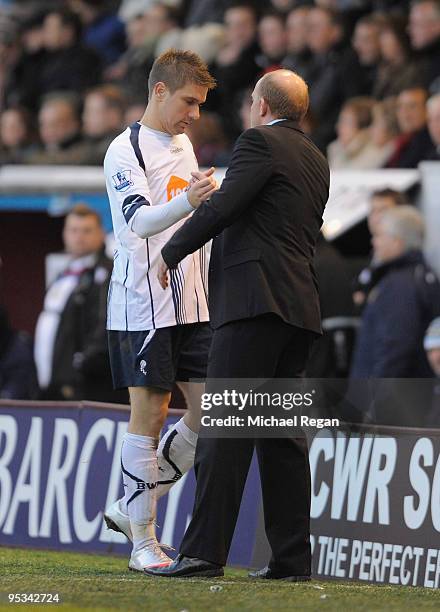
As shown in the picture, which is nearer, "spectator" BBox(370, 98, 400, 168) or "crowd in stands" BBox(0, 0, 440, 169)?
"spectator" BBox(370, 98, 400, 168)

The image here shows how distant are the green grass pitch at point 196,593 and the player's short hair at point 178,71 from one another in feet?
7.35

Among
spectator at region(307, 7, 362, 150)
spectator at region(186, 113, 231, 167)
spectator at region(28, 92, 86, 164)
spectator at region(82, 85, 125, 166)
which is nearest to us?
spectator at region(186, 113, 231, 167)

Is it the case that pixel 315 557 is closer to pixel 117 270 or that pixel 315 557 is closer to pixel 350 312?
pixel 117 270

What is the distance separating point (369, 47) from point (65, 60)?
4832mm

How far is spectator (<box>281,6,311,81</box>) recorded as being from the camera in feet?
47.9

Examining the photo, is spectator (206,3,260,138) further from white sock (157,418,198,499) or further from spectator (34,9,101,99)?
white sock (157,418,198,499)

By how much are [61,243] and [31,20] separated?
242 inches

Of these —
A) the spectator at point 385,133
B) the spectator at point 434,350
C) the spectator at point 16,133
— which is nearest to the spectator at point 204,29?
the spectator at point 16,133

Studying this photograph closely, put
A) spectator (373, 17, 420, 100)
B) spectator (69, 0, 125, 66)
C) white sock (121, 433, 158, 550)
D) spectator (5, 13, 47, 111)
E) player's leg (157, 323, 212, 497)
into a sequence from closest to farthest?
white sock (121, 433, 158, 550), player's leg (157, 323, 212, 497), spectator (373, 17, 420, 100), spectator (5, 13, 47, 111), spectator (69, 0, 125, 66)

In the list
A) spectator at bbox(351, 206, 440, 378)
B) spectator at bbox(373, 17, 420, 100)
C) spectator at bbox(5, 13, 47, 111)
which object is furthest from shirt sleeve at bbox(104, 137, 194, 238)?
spectator at bbox(5, 13, 47, 111)

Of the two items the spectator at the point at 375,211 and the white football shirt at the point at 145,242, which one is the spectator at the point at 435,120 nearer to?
the spectator at the point at 375,211

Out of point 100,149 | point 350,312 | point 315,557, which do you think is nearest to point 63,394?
point 350,312

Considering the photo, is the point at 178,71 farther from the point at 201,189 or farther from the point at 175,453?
the point at 175,453

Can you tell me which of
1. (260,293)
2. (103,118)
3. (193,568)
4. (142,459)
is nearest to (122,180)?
(260,293)
